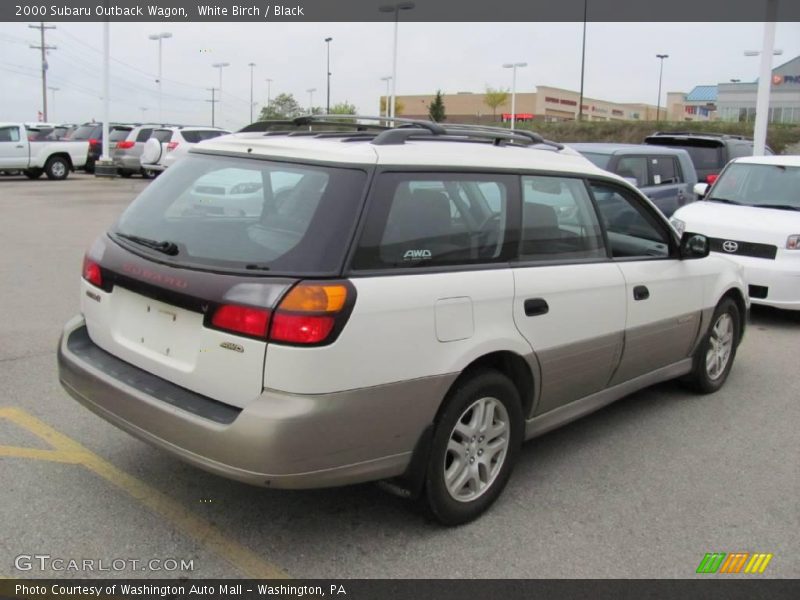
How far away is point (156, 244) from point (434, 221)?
1.24 metres

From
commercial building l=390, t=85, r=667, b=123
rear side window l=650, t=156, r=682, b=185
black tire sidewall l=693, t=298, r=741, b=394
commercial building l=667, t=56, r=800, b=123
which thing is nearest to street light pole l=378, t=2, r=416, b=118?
rear side window l=650, t=156, r=682, b=185

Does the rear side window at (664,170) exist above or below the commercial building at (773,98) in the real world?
below

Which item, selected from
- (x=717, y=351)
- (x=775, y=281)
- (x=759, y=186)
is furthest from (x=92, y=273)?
(x=759, y=186)

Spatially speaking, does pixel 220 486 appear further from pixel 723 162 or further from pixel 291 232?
pixel 723 162

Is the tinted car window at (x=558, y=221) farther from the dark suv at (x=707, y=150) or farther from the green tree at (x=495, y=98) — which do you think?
the green tree at (x=495, y=98)

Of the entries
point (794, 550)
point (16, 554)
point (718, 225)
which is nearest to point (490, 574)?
point (794, 550)

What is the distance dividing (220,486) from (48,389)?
6.19 feet

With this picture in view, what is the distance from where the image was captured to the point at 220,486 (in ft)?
12.4

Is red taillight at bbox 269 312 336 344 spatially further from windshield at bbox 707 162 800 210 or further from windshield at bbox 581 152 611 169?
windshield at bbox 581 152 611 169

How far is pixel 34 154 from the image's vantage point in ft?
81.2

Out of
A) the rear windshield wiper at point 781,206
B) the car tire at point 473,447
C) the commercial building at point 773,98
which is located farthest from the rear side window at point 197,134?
the commercial building at point 773,98

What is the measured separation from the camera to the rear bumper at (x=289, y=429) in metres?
2.83

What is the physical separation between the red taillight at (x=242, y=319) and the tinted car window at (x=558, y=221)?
1.42m
